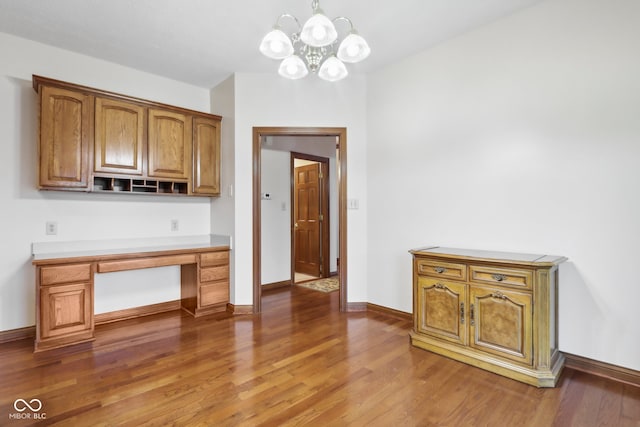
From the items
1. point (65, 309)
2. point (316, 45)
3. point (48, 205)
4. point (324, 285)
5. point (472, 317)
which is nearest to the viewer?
point (316, 45)

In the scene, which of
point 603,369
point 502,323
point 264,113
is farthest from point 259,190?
point 603,369

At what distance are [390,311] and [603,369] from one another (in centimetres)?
170

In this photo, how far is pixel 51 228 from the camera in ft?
9.66

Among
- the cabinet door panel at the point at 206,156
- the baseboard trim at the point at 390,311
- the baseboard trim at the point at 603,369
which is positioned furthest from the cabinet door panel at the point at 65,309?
the baseboard trim at the point at 603,369

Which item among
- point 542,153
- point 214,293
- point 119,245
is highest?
point 542,153

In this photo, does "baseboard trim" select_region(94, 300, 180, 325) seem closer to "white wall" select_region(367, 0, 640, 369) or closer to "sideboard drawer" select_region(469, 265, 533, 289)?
"white wall" select_region(367, 0, 640, 369)

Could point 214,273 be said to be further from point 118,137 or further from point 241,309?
point 118,137

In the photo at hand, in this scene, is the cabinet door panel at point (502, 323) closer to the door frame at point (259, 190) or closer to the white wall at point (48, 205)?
the door frame at point (259, 190)

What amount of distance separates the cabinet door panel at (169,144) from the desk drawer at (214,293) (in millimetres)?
1238

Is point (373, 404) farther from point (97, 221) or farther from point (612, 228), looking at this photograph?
point (97, 221)

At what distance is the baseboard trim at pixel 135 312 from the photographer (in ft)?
10.6

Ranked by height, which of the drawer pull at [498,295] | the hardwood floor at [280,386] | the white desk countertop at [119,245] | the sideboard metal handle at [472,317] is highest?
the white desk countertop at [119,245]

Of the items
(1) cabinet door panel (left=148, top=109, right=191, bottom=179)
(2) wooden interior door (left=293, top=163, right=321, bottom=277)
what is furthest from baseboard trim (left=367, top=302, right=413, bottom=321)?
(1) cabinet door panel (left=148, top=109, right=191, bottom=179)

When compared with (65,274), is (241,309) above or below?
below
